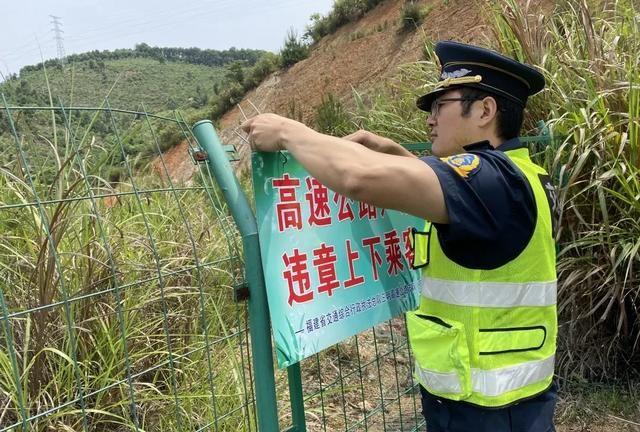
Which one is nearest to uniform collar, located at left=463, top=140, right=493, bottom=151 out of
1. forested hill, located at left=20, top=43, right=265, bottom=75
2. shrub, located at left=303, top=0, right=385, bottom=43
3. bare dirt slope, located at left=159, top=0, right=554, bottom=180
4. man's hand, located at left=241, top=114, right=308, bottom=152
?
man's hand, located at left=241, top=114, right=308, bottom=152

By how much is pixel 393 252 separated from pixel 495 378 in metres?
0.54

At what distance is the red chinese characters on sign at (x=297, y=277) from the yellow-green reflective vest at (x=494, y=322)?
1.07 feet

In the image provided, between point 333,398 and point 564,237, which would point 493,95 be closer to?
point 564,237

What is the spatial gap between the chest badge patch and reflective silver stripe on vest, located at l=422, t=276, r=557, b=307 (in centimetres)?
30

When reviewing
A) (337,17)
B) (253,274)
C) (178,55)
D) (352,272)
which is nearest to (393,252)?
(352,272)

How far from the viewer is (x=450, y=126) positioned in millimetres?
1497

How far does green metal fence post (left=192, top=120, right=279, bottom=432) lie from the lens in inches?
54.4

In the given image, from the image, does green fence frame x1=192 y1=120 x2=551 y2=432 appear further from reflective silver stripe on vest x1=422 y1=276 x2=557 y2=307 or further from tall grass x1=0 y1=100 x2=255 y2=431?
reflective silver stripe on vest x1=422 y1=276 x2=557 y2=307

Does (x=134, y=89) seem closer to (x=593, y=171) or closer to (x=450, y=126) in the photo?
(x=593, y=171)

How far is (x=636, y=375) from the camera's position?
3135 millimetres

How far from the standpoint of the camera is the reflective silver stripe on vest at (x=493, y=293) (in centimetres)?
137

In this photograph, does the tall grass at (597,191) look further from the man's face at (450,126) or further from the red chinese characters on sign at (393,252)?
the man's face at (450,126)

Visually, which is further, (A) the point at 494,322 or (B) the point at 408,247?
(B) the point at 408,247

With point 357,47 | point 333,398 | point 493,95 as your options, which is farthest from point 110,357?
point 357,47
